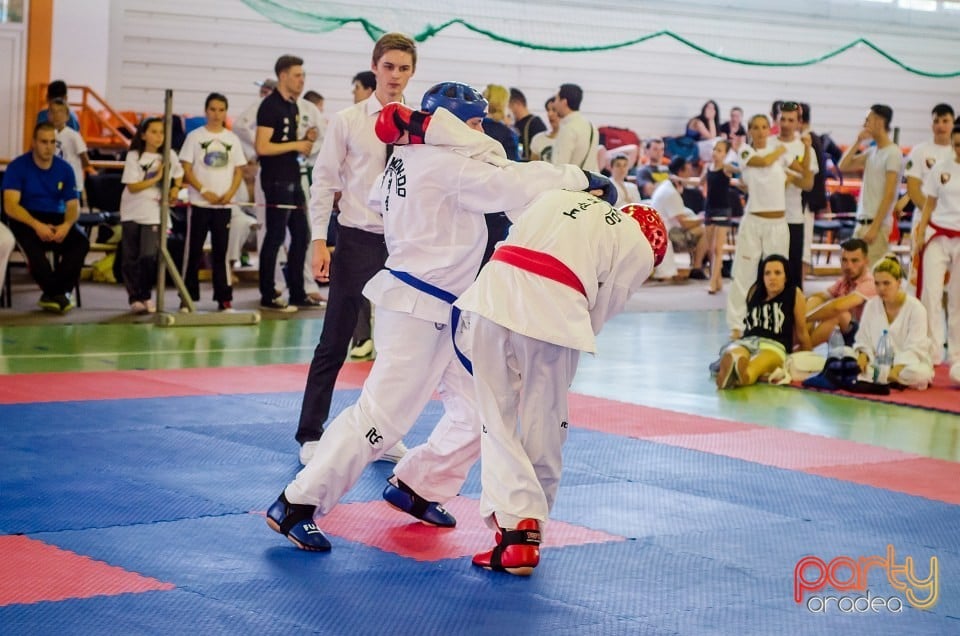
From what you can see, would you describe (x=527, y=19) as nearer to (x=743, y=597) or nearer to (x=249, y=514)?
(x=249, y=514)

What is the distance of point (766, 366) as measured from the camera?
952 cm

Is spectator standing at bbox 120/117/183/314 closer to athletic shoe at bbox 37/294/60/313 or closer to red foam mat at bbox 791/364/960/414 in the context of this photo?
athletic shoe at bbox 37/294/60/313

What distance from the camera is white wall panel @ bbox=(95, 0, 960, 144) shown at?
453 inches

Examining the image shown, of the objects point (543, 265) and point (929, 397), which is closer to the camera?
point (543, 265)

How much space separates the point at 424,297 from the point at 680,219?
12.8 metres

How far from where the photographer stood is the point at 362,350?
962 centimetres

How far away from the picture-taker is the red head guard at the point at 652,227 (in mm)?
4559

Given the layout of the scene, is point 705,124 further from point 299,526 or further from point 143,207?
point 299,526

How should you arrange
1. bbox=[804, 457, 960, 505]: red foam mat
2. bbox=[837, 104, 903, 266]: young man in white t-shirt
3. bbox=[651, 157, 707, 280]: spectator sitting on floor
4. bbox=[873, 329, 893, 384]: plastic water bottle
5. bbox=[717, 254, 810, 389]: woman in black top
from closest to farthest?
1. bbox=[804, 457, 960, 505]: red foam mat
2. bbox=[873, 329, 893, 384]: plastic water bottle
3. bbox=[717, 254, 810, 389]: woman in black top
4. bbox=[837, 104, 903, 266]: young man in white t-shirt
5. bbox=[651, 157, 707, 280]: spectator sitting on floor

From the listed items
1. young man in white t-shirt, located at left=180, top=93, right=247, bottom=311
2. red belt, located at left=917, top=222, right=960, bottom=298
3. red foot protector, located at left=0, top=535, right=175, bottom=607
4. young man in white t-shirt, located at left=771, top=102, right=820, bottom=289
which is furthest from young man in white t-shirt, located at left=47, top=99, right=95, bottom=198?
red foot protector, located at left=0, top=535, right=175, bottom=607

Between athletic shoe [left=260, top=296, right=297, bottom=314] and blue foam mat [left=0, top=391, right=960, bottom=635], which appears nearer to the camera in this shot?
blue foam mat [left=0, top=391, right=960, bottom=635]

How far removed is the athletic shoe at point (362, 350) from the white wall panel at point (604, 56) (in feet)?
8.00

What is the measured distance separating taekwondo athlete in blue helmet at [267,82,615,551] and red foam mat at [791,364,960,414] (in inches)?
190

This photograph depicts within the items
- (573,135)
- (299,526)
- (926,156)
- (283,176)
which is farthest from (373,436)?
(926,156)
